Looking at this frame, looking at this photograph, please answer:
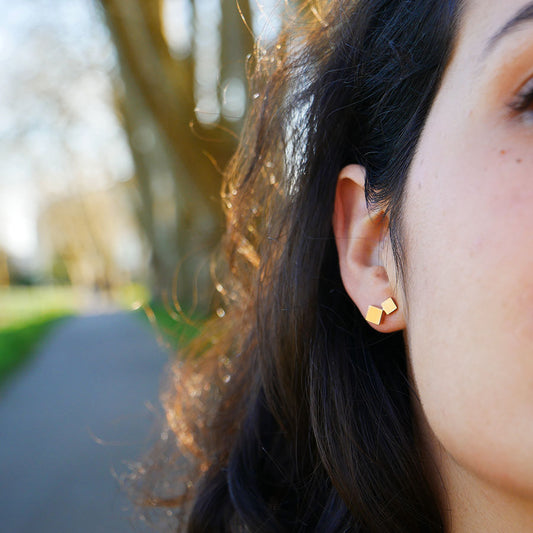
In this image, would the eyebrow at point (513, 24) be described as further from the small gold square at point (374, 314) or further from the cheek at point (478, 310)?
the small gold square at point (374, 314)

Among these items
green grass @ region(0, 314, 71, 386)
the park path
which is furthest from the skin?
green grass @ region(0, 314, 71, 386)

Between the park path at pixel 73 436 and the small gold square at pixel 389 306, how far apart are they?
1.55m

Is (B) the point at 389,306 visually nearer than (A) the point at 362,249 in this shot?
Yes

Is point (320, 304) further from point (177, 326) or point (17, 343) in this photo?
point (17, 343)

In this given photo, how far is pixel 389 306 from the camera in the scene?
1686 millimetres

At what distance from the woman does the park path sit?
90 cm

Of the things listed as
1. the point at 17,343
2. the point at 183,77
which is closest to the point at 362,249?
the point at 183,77

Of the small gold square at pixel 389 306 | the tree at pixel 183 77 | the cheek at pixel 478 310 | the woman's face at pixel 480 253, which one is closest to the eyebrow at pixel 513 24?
the woman's face at pixel 480 253

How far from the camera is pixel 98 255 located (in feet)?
163

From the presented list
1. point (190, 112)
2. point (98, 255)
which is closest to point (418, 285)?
point (190, 112)

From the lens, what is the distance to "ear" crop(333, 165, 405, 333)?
1.72 meters

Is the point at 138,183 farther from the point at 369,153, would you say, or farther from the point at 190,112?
the point at 369,153

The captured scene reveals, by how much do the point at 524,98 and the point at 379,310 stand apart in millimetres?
622

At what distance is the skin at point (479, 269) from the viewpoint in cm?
131
